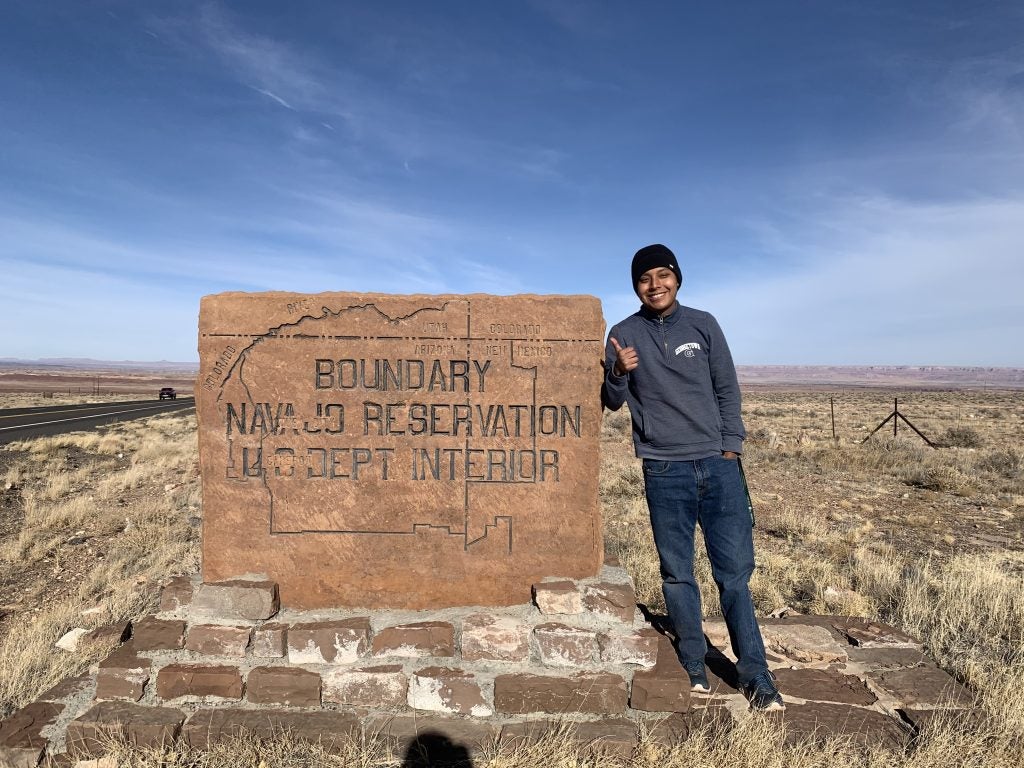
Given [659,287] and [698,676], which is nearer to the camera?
[659,287]

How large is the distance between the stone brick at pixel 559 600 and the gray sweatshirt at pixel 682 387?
0.79 meters

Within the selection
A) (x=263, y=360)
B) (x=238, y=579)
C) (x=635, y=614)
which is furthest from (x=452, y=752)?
(x=263, y=360)

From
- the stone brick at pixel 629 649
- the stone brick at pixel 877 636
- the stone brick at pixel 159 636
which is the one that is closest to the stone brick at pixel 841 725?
the stone brick at pixel 629 649

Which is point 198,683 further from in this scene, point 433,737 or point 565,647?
point 565,647

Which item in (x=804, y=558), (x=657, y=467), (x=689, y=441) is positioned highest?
(x=689, y=441)

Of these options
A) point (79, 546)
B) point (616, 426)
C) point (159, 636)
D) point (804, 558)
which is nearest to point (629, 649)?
point (159, 636)

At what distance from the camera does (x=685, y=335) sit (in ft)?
9.78

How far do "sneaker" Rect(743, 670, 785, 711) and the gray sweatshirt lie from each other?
117 cm

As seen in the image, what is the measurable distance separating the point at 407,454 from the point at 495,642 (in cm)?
105

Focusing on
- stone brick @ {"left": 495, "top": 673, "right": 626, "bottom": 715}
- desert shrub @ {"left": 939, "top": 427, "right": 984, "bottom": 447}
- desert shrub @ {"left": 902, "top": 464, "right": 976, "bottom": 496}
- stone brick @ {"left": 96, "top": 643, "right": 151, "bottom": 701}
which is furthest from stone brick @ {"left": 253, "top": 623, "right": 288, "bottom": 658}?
desert shrub @ {"left": 939, "top": 427, "right": 984, "bottom": 447}

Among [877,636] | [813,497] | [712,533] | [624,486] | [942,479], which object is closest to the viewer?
Result: [712,533]

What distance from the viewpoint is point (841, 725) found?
283 cm

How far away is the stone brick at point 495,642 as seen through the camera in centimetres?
291

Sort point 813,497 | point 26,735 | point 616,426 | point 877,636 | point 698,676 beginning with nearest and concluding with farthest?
point 26,735
point 698,676
point 877,636
point 813,497
point 616,426
